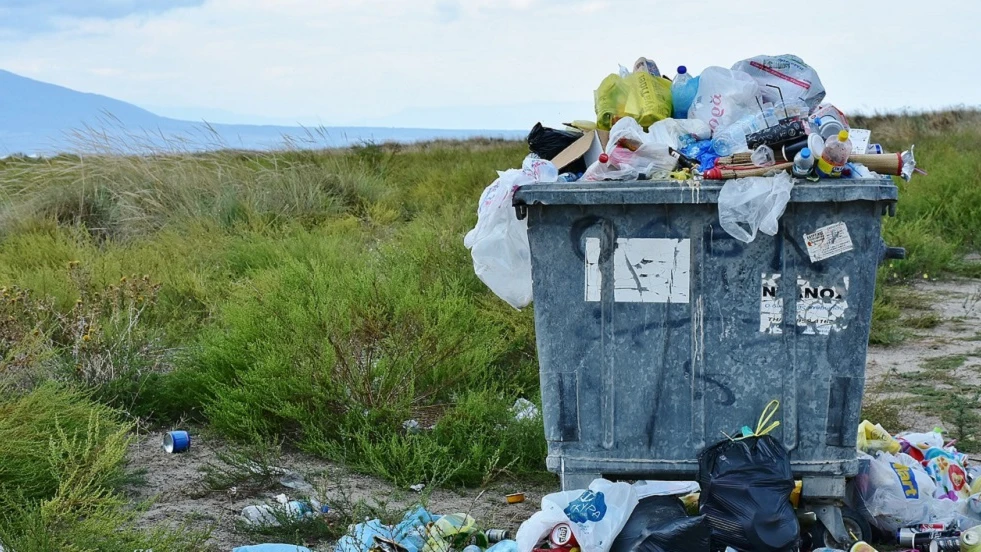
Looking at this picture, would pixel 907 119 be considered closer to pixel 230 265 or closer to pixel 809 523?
pixel 230 265

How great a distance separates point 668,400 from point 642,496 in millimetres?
306

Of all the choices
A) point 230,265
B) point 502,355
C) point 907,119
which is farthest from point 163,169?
point 907,119

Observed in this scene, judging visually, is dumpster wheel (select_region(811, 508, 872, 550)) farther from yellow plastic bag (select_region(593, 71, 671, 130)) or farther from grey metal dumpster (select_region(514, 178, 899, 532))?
yellow plastic bag (select_region(593, 71, 671, 130))

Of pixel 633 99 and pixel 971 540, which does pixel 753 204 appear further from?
pixel 971 540

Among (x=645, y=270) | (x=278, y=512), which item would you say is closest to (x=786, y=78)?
(x=645, y=270)

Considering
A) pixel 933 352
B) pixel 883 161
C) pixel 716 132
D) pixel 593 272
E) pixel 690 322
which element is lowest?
pixel 933 352

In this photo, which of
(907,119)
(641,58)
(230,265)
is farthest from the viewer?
(907,119)

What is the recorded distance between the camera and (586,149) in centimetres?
321

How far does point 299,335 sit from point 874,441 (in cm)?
240

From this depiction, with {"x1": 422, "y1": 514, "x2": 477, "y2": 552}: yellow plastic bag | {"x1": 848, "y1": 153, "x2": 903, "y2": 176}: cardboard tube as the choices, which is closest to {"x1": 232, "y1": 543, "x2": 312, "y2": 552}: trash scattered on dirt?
{"x1": 422, "y1": 514, "x2": 477, "y2": 552}: yellow plastic bag

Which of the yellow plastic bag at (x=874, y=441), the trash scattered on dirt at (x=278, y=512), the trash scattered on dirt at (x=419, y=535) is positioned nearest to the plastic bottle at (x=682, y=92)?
the yellow plastic bag at (x=874, y=441)

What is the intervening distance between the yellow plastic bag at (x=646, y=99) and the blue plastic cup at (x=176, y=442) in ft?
7.61

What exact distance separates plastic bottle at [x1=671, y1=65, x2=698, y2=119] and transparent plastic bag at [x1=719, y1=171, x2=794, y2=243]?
647 millimetres

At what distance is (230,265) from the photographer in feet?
24.0
